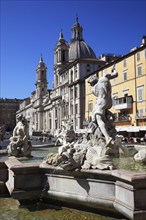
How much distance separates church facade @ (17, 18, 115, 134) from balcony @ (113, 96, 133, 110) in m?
7.46

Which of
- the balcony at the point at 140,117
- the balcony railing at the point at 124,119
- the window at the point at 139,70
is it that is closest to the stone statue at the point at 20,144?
the balcony at the point at 140,117

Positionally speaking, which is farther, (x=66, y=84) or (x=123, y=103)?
(x=66, y=84)

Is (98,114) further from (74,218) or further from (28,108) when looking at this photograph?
(28,108)

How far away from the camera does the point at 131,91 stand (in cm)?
3491

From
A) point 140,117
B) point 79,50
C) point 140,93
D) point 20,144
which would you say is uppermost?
point 79,50

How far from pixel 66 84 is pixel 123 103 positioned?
2956 cm

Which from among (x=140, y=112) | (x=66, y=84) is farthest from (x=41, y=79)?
(x=140, y=112)

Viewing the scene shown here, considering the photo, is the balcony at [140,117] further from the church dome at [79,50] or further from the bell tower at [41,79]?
the bell tower at [41,79]

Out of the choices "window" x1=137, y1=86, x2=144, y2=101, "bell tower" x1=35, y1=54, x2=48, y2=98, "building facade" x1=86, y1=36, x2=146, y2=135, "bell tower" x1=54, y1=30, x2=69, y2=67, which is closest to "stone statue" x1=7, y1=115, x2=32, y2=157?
"building facade" x1=86, y1=36, x2=146, y2=135

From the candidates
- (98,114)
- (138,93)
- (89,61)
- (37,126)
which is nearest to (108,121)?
(98,114)

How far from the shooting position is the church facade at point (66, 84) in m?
54.4

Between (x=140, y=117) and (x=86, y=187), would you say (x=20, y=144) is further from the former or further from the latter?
(x=140, y=117)

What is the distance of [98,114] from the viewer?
798 cm

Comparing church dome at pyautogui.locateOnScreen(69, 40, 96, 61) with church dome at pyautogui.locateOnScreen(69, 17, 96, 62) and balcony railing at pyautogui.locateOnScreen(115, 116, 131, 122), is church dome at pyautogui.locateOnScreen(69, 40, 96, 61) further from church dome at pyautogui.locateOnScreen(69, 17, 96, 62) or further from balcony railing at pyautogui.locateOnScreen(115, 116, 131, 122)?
balcony railing at pyautogui.locateOnScreen(115, 116, 131, 122)
